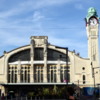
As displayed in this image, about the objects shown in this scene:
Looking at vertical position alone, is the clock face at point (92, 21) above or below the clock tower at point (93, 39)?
above

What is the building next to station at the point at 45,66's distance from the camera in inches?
3091

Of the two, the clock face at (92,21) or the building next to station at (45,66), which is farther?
the clock face at (92,21)

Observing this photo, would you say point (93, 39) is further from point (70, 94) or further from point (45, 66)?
point (70, 94)

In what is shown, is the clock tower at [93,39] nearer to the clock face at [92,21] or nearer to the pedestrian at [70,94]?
the clock face at [92,21]

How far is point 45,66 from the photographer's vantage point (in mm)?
78375

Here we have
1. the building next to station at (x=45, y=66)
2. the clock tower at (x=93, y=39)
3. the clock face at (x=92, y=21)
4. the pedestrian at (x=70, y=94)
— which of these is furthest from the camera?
the clock face at (x=92, y=21)

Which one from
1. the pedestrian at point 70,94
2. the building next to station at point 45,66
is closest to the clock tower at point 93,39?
the building next to station at point 45,66

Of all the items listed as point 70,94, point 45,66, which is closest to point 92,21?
point 45,66

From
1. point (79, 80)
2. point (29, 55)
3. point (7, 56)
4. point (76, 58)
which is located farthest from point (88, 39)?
point (7, 56)

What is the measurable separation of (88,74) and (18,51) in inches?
763

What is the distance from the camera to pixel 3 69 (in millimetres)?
79125

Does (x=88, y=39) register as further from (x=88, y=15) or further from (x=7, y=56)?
(x=7, y=56)

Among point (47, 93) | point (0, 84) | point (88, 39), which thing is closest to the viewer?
point (47, 93)

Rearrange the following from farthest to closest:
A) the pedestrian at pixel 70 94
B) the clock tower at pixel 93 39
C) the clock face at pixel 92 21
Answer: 1. the clock face at pixel 92 21
2. the clock tower at pixel 93 39
3. the pedestrian at pixel 70 94
